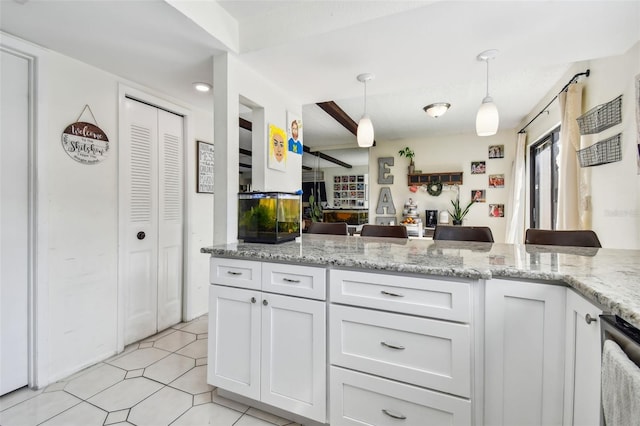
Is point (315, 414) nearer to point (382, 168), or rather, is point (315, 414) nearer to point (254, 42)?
point (254, 42)

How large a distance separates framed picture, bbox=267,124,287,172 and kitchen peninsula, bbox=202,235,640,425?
36.8 inches

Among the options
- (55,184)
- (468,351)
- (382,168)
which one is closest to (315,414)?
(468,351)

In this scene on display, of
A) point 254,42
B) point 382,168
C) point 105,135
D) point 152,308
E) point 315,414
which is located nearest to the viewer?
point 315,414

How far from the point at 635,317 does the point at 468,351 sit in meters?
0.55

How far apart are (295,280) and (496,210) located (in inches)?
167

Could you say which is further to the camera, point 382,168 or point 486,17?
point 382,168

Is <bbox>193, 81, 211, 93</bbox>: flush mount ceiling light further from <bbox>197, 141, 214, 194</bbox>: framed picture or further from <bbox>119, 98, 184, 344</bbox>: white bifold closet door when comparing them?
<bbox>197, 141, 214, 194</bbox>: framed picture

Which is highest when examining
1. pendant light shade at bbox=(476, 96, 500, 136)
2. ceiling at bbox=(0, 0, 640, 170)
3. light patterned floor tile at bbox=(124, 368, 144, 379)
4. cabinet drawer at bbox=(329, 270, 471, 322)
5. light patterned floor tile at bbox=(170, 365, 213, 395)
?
ceiling at bbox=(0, 0, 640, 170)

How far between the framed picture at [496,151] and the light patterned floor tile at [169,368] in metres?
4.79

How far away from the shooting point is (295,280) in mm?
1452

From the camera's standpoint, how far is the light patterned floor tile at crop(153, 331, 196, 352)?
2.38 meters

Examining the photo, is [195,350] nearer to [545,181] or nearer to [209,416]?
[209,416]

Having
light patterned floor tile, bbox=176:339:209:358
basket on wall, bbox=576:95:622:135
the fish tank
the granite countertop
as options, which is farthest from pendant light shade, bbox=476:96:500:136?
light patterned floor tile, bbox=176:339:209:358

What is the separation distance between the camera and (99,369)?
2049mm
